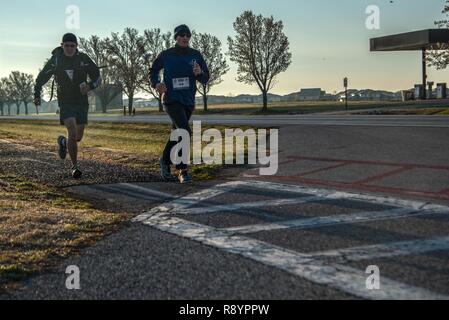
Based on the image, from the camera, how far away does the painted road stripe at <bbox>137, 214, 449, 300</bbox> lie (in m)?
2.48

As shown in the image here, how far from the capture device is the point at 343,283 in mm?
2619

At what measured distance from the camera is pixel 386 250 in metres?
3.16

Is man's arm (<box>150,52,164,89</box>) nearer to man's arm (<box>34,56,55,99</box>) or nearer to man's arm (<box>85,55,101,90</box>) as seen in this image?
man's arm (<box>85,55,101,90</box>)

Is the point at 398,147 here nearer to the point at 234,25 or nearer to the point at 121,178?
the point at 121,178

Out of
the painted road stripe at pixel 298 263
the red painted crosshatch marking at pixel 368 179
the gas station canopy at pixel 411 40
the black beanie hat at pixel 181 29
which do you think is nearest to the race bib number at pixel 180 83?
the black beanie hat at pixel 181 29

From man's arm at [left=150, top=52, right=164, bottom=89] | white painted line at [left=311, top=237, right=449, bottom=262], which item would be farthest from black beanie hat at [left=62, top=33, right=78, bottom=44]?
white painted line at [left=311, top=237, right=449, bottom=262]

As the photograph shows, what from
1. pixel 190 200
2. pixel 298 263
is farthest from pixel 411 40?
pixel 298 263

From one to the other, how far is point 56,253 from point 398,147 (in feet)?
23.8

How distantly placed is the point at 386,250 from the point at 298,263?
678mm

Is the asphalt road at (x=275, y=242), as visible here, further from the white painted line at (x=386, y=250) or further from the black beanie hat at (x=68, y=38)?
the black beanie hat at (x=68, y=38)

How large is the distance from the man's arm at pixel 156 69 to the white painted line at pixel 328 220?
11.2 ft

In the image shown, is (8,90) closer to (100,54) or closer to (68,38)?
(100,54)
